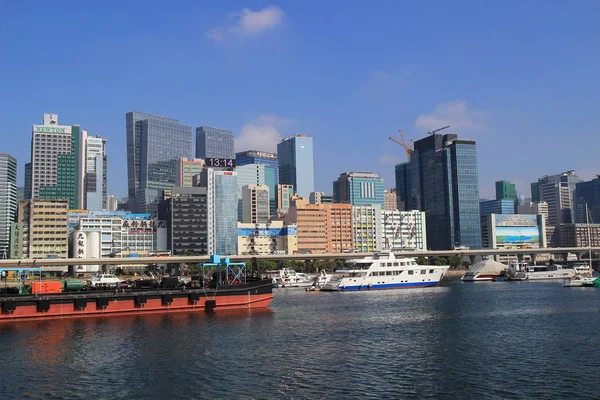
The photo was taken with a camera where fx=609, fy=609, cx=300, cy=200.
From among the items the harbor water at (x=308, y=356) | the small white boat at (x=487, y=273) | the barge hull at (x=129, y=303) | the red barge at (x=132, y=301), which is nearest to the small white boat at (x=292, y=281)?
the small white boat at (x=487, y=273)

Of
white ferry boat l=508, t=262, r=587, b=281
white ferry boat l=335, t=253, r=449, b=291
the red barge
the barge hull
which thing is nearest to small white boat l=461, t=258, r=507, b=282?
white ferry boat l=508, t=262, r=587, b=281

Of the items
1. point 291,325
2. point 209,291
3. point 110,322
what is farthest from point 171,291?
point 291,325

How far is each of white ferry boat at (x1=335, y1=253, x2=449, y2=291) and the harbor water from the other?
47276 mm

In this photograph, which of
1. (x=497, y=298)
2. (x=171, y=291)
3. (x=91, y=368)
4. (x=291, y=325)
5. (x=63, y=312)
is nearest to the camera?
(x=91, y=368)

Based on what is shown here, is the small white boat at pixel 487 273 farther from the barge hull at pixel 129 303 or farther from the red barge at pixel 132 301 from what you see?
the barge hull at pixel 129 303

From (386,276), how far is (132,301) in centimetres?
6191

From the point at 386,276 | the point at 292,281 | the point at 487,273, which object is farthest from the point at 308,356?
the point at 487,273

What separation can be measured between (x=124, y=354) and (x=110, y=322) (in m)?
19.8

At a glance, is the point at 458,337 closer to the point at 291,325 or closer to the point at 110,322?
the point at 291,325

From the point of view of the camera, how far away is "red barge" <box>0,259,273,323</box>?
219 feet

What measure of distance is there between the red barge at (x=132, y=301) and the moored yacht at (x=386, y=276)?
42071 mm

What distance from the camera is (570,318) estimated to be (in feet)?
211

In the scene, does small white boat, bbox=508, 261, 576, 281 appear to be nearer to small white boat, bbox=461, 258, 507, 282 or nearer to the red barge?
small white boat, bbox=461, 258, 507, 282

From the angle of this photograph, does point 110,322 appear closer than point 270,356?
No
